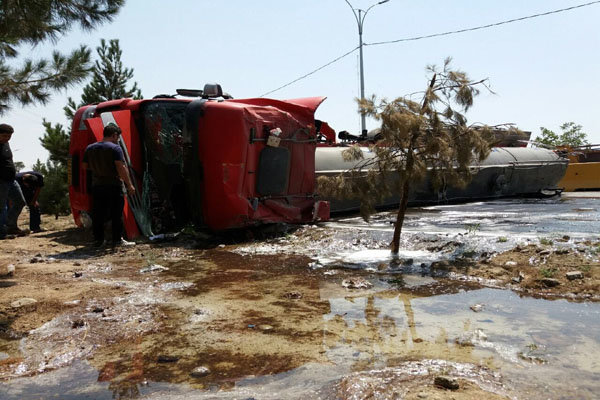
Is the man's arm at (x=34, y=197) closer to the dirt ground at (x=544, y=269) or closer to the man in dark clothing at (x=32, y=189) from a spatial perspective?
the man in dark clothing at (x=32, y=189)

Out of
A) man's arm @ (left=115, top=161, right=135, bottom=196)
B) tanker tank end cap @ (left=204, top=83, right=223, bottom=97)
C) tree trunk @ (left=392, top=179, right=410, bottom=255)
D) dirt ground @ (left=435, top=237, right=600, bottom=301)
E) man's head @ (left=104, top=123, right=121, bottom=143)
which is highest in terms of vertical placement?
tanker tank end cap @ (left=204, top=83, right=223, bottom=97)

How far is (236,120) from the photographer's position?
25.4 feet

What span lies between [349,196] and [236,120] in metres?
2.28

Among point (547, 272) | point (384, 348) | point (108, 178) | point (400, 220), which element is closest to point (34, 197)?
point (108, 178)

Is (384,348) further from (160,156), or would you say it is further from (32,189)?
(32,189)

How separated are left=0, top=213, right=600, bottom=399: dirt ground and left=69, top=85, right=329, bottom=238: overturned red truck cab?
88cm

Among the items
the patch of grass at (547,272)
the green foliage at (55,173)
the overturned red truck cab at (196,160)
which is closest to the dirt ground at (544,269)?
the patch of grass at (547,272)

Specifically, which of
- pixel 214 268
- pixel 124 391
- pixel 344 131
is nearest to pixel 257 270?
pixel 214 268

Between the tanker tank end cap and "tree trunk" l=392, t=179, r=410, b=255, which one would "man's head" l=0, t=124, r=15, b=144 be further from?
"tree trunk" l=392, t=179, r=410, b=255

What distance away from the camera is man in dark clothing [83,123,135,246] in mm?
7082

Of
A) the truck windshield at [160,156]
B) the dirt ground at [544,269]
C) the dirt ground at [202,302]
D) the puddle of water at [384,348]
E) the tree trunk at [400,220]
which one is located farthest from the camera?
the truck windshield at [160,156]

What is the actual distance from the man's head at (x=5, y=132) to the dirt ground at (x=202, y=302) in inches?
60.7

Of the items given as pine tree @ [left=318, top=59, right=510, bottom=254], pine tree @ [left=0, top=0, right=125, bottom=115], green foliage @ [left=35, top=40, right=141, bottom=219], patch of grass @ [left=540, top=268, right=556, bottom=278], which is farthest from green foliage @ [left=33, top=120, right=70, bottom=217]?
patch of grass @ [left=540, top=268, right=556, bottom=278]

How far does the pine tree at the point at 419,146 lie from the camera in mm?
5938
